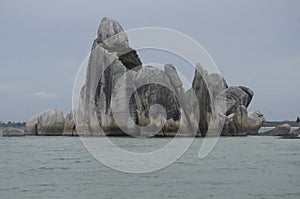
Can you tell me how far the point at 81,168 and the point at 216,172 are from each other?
8648mm

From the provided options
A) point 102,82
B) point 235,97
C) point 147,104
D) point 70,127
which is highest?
point 102,82

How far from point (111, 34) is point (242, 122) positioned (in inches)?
1332

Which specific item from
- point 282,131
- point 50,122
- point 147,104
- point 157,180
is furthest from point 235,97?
point 157,180

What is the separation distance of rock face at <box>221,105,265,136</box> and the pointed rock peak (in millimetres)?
28691

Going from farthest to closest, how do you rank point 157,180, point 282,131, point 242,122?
point 282,131
point 242,122
point 157,180

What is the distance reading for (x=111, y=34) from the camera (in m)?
107

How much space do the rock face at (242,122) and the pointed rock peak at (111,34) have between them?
94.1ft

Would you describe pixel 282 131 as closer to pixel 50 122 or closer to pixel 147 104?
pixel 147 104

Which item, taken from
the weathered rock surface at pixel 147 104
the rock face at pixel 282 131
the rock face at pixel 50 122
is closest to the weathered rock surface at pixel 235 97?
the weathered rock surface at pixel 147 104

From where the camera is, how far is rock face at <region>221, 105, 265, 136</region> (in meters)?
88.4

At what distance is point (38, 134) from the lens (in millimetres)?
95188

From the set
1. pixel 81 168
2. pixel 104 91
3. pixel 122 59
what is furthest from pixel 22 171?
pixel 122 59

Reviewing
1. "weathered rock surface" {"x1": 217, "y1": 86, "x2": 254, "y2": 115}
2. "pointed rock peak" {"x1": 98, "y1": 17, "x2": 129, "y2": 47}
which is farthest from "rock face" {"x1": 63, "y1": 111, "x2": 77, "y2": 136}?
"weathered rock surface" {"x1": 217, "y1": 86, "x2": 254, "y2": 115}

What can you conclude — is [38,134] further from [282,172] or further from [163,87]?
[282,172]
